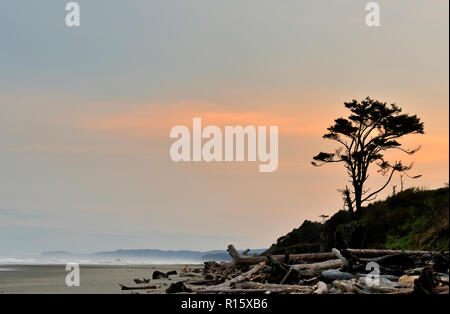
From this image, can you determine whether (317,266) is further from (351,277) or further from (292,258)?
(292,258)

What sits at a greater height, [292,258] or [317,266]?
[292,258]

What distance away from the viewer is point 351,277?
20.6m

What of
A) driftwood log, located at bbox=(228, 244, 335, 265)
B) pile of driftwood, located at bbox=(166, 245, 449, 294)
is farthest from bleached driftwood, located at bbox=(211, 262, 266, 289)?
driftwood log, located at bbox=(228, 244, 335, 265)

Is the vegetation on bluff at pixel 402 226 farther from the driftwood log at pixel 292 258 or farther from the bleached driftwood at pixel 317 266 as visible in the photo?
the bleached driftwood at pixel 317 266

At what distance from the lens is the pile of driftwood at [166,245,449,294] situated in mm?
17844

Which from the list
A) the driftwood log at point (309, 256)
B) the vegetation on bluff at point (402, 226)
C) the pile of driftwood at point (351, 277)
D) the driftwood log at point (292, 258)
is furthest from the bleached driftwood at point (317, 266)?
the vegetation on bluff at point (402, 226)

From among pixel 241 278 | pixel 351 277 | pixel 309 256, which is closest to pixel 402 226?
pixel 309 256

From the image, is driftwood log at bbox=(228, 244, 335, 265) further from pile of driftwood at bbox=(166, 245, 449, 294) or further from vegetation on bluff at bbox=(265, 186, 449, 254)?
vegetation on bluff at bbox=(265, 186, 449, 254)

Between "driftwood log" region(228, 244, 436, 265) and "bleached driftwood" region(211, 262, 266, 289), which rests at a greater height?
"driftwood log" region(228, 244, 436, 265)

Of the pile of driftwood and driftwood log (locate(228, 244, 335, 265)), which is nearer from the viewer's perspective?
the pile of driftwood

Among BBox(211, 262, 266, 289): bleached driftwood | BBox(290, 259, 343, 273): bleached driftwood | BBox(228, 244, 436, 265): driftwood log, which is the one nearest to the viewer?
BBox(211, 262, 266, 289): bleached driftwood

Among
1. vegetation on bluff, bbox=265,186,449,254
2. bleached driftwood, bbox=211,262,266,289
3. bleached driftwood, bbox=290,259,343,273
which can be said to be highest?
vegetation on bluff, bbox=265,186,449,254

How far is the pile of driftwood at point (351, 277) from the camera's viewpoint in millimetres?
17844
